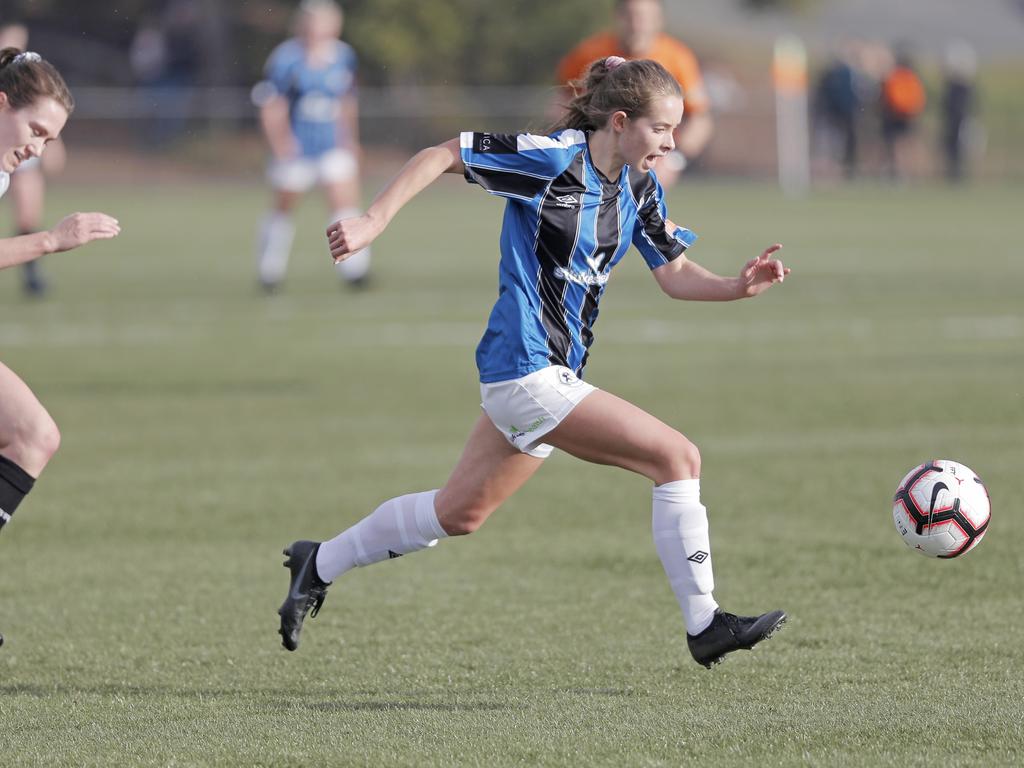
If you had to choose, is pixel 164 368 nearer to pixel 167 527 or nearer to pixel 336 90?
pixel 167 527

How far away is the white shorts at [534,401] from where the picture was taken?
17.4 feet

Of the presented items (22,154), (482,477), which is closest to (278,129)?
(22,154)

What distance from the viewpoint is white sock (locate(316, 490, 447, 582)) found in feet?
19.0

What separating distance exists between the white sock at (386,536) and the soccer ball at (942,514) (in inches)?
64.0

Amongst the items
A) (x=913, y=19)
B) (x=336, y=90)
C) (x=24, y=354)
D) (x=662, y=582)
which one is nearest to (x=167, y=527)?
(x=662, y=582)

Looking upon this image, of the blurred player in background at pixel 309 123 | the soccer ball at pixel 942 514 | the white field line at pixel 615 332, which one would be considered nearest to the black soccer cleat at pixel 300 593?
the soccer ball at pixel 942 514

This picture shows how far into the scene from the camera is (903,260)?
2183 cm

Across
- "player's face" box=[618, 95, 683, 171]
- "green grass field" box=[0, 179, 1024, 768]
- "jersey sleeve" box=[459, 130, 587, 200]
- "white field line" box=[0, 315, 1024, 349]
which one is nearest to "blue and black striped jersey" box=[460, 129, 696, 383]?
"jersey sleeve" box=[459, 130, 587, 200]

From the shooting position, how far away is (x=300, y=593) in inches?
234

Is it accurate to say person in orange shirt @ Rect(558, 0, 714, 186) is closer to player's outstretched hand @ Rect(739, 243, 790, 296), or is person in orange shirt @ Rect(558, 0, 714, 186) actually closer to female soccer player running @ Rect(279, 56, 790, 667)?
player's outstretched hand @ Rect(739, 243, 790, 296)

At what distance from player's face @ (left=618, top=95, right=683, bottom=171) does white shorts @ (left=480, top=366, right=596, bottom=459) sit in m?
0.72

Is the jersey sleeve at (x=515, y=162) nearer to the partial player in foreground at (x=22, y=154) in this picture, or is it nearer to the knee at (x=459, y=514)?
the knee at (x=459, y=514)

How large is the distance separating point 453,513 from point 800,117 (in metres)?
34.6

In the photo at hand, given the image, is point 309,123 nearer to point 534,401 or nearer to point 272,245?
point 272,245
